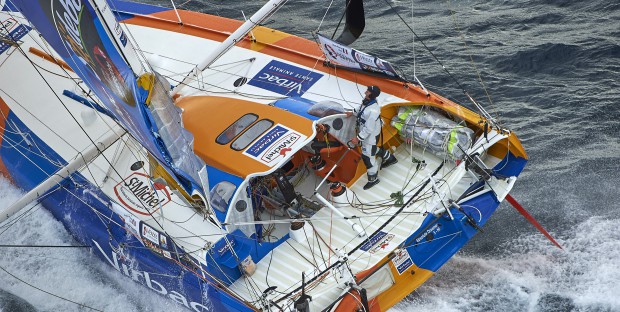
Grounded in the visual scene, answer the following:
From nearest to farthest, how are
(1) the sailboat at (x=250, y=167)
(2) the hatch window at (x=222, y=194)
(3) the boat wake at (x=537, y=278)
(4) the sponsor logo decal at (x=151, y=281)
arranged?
(1) the sailboat at (x=250, y=167) < (2) the hatch window at (x=222, y=194) < (4) the sponsor logo decal at (x=151, y=281) < (3) the boat wake at (x=537, y=278)

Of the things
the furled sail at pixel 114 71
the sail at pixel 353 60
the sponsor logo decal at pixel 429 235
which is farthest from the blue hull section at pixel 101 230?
the sail at pixel 353 60

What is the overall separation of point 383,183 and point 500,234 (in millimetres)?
1613

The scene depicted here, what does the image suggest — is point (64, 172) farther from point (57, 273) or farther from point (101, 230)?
point (57, 273)

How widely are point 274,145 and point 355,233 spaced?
126 cm

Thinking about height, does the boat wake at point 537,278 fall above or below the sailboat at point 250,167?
below

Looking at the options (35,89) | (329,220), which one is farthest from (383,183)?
(35,89)

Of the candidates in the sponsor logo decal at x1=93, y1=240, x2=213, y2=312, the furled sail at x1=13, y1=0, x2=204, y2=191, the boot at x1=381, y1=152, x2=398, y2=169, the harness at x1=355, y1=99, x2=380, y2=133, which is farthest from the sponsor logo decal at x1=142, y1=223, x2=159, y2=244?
the boot at x1=381, y1=152, x2=398, y2=169

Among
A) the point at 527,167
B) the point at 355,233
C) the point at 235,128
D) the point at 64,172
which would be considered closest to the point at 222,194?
the point at 235,128

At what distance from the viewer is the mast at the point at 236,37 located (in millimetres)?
8977

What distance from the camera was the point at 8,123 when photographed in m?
9.92

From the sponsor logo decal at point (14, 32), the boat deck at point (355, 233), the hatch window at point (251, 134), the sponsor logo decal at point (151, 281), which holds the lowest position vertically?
the boat deck at point (355, 233)

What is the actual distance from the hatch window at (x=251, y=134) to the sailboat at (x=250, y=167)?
13 mm

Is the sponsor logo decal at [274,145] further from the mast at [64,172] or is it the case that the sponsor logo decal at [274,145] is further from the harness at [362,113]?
the mast at [64,172]

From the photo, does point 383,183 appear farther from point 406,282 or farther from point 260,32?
point 260,32
